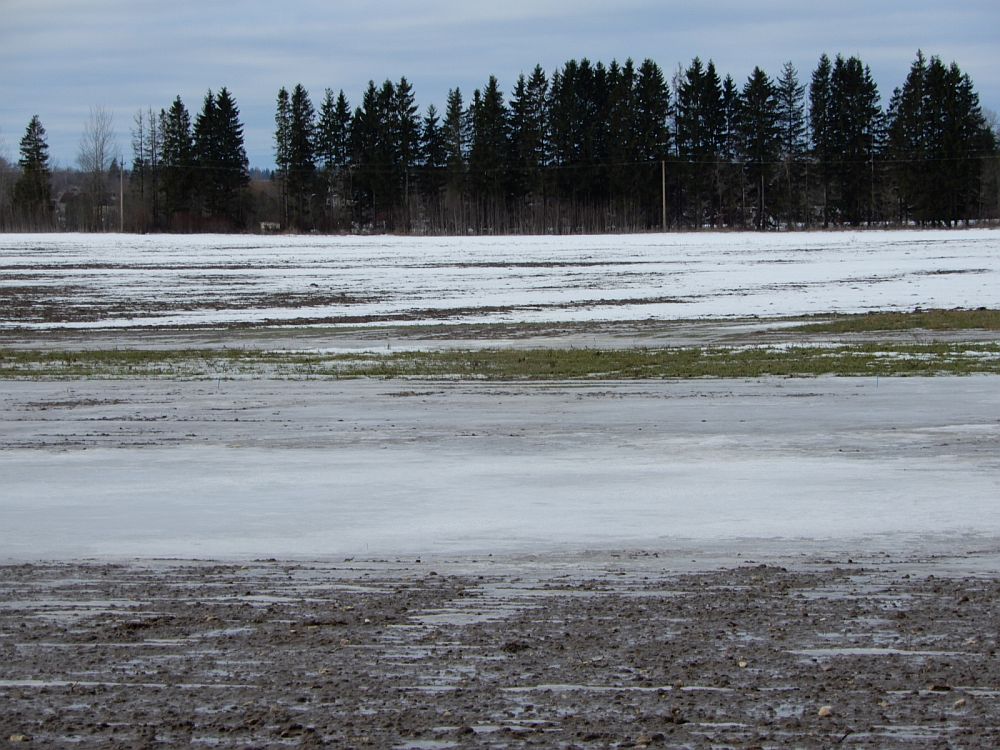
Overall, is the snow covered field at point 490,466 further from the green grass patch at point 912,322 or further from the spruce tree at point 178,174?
the spruce tree at point 178,174

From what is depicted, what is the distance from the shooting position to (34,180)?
390ft

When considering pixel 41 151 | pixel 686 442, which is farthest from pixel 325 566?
pixel 41 151

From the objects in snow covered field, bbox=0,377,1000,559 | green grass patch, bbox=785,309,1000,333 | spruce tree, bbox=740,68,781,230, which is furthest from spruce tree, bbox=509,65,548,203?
snow covered field, bbox=0,377,1000,559

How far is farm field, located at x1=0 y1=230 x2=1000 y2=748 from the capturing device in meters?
4.96

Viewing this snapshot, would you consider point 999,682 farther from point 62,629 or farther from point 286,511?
point 286,511

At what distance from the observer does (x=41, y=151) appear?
4793 inches

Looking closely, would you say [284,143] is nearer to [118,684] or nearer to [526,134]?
[526,134]

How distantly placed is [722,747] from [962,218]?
327 feet

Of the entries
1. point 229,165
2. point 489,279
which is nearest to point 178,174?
point 229,165

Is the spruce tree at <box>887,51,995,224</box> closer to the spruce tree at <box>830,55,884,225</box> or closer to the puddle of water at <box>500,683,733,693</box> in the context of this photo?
the spruce tree at <box>830,55,884,225</box>

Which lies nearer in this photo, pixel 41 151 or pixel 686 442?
pixel 686 442

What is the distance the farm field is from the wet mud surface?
0.8 inches

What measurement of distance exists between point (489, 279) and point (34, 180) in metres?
86.4

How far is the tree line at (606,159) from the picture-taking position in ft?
327
